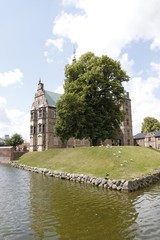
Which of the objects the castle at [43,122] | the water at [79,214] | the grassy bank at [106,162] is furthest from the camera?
the castle at [43,122]

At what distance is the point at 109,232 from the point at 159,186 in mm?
14565

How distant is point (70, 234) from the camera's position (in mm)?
11477

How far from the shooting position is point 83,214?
580 inches

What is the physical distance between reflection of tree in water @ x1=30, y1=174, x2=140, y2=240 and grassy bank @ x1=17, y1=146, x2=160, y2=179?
→ 5.45 metres

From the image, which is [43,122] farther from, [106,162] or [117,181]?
[117,181]

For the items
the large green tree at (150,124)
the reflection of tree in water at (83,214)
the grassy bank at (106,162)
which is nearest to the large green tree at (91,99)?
the grassy bank at (106,162)

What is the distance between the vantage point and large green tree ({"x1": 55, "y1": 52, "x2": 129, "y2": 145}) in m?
42.2

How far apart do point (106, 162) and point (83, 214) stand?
54.8 ft

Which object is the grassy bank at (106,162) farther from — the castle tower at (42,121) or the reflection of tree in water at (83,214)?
the castle tower at (42,121)

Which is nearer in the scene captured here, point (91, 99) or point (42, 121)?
point (91, 99)

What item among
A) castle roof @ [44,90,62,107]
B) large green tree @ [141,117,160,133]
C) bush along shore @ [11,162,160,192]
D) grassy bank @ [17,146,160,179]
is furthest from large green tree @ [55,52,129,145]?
large green tree @ [141,117,160,133]

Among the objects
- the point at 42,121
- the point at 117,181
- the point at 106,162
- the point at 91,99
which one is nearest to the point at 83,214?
the point at 117,181

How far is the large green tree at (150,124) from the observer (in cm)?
10662

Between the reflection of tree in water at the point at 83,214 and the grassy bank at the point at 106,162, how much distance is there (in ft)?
17.9
